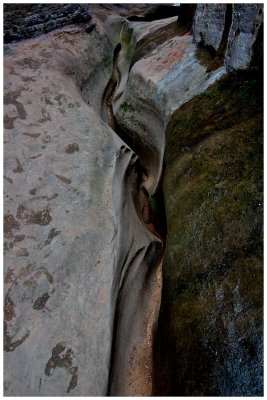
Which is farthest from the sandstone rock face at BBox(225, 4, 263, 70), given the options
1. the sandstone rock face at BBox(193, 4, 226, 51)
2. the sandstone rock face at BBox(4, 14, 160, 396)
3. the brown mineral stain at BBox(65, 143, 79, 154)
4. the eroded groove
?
the brown mineral stain at BBox(65, 143, 79, 154)

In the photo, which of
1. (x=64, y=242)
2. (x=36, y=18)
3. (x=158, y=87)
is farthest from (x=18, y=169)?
(x=36, y=18)

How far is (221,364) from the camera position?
2656mm

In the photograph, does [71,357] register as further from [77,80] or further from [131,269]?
[77,80]

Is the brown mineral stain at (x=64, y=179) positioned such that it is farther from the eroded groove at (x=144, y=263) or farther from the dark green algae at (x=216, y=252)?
the dark green algae at (x=216, y=252)

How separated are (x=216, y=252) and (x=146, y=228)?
192cm

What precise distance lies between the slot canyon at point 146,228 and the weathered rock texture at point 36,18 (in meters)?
1.60

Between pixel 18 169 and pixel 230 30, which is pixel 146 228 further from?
pixel 230 30

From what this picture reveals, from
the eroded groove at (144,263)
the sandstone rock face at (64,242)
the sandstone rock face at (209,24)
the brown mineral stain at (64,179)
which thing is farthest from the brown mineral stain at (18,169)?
the sandstone rock face at (209,24)

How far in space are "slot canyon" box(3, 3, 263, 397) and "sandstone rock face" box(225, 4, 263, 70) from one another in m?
0.02

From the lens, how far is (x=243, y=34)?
4180mm

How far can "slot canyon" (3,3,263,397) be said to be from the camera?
296 cm

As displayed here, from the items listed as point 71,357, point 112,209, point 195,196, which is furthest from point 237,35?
point 71,357

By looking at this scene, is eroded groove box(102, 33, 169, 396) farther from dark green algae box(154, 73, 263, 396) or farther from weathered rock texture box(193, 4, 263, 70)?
weathered rock texture box(193, 4, 263, 70)

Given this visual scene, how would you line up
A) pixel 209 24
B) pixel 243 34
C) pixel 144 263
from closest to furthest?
pixel 243 34 → pixel 144 263 → pixel 209 24
